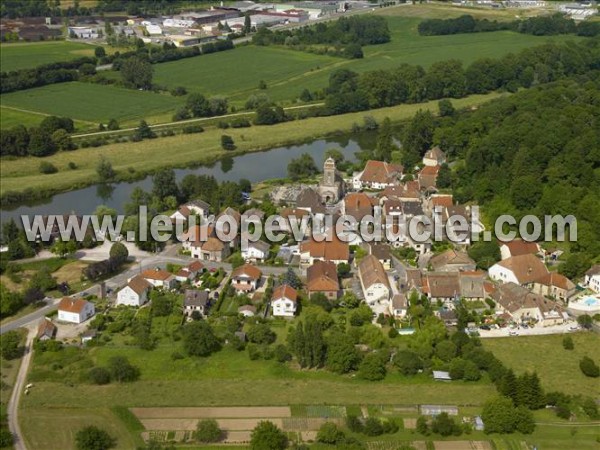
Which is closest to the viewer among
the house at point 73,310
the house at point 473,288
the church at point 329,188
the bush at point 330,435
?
the bush at point 330,435

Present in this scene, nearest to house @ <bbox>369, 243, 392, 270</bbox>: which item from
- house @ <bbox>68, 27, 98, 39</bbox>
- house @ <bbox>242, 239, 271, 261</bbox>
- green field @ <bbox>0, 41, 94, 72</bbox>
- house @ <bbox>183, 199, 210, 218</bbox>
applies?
house @ <bbox>242, 239, 271, 261</bbox>

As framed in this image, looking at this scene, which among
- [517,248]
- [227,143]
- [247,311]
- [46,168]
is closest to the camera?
[247,311]

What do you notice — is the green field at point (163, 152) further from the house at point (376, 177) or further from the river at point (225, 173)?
the house at point (376, 177)

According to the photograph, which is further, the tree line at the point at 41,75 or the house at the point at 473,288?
the tree line at the point at 41,75

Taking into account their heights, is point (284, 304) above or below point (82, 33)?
below

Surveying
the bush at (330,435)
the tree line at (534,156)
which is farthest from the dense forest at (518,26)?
the bush at (330,435)

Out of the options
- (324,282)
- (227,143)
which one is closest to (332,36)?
(227,143)

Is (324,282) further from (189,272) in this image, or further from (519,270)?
(519,270)
